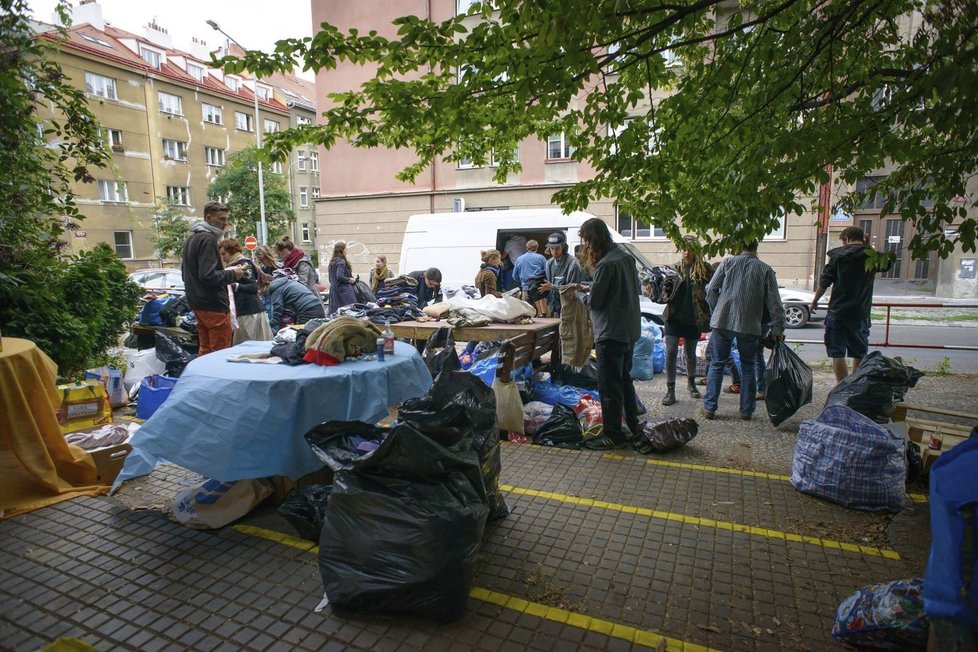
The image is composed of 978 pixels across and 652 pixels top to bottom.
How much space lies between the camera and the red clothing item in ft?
19.5

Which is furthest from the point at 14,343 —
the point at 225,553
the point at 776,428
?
the point at 776,428

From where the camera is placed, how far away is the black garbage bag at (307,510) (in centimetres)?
331

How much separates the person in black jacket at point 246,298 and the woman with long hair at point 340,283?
1.67 meters

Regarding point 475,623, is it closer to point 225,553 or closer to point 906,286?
point 225,553

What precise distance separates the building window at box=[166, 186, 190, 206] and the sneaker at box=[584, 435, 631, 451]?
118ft

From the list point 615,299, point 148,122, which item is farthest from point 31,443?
point 148,122

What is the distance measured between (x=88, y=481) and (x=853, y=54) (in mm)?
7123

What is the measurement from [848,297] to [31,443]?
24.5ft

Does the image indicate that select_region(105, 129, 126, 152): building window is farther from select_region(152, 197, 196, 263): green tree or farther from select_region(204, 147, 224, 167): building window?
select_region(204, 147, 224, 167): building window

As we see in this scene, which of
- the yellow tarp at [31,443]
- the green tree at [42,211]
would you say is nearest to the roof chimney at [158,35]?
the green tree at [42,211]

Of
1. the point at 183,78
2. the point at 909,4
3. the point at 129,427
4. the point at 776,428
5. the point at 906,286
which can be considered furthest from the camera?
the point at 183,78

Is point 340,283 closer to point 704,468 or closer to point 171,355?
point 171,355

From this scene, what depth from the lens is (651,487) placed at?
419 centimetres

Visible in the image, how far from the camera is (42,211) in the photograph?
5957 mm
